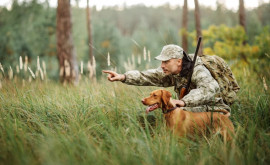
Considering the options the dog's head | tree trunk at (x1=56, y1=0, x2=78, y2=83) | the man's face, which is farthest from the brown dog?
tree trunk at (x1=56, y1=0, x2=78, y2=83)

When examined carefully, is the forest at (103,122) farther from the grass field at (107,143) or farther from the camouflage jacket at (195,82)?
the camouflage jacket at (195,82)

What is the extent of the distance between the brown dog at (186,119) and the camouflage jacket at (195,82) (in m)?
0.17

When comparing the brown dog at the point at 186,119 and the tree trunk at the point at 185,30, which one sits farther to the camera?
the tree trunk at the point at 185,30

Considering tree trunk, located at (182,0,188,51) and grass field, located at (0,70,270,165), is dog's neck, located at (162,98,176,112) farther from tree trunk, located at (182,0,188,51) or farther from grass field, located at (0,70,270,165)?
tree trunk, located at (182,0,188,51)

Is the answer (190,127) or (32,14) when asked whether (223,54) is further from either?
(32,14)

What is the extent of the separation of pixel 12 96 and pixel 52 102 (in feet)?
2.66

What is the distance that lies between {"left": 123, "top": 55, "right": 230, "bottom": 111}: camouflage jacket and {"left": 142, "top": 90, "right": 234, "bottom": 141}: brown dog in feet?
0.56

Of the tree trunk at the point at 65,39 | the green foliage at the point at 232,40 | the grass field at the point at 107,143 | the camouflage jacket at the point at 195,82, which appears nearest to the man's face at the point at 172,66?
the camouflage jacket at the point at 195,82

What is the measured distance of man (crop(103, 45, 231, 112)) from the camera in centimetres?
306

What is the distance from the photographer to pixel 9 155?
7.97ft

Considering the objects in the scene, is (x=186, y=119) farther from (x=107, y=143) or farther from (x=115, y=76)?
(x=115, y=76)

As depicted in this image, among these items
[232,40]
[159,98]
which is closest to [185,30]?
[232,40]

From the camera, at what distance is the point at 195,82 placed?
3.34 metres

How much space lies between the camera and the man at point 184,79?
3.06m
